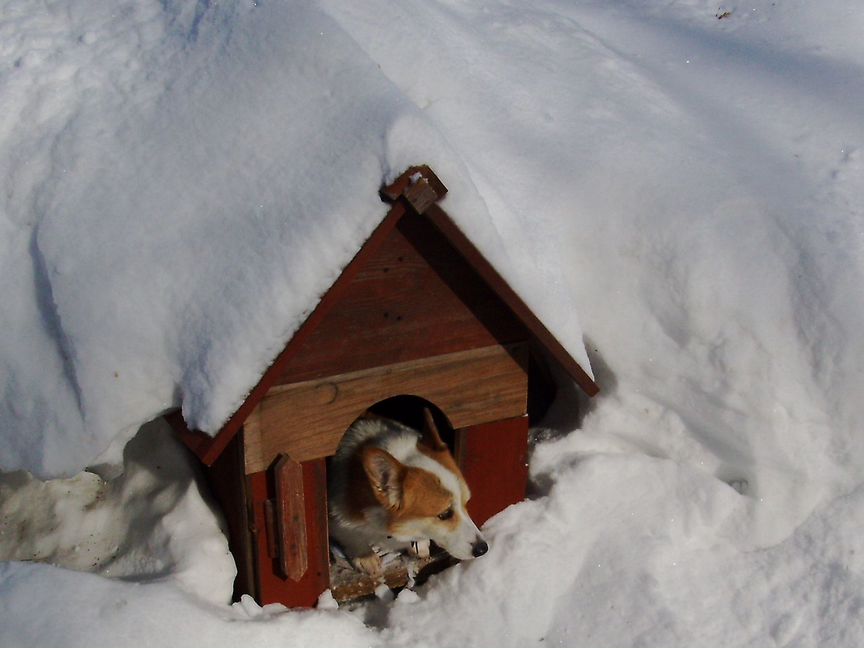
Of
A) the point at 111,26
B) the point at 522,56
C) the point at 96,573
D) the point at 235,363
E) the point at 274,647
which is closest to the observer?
the point at 235,363

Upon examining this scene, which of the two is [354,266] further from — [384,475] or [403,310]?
[384,475]

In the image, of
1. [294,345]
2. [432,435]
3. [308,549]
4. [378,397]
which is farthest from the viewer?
[432,435]

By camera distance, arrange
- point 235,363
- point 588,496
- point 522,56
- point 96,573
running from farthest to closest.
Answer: point 522,56, point 588,496, point 96,573, point 235,363

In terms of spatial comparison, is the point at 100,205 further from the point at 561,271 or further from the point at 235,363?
the point at 561,271

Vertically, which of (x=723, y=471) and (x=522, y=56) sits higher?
(x=522, y=56)

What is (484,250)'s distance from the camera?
297 centimetres

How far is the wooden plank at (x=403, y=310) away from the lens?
2885 mm

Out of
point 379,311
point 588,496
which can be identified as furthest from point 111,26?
point 588,496

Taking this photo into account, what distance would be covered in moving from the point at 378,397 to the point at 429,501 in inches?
18.7

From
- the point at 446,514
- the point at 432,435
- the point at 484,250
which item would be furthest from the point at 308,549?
the point at 484,250

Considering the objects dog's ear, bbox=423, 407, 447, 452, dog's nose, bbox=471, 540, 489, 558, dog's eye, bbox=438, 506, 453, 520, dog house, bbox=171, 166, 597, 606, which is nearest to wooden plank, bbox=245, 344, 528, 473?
dog house, bbox=171, 166, 597, 606

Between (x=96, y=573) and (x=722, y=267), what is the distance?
2.46 metres

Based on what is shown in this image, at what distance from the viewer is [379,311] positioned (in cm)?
294

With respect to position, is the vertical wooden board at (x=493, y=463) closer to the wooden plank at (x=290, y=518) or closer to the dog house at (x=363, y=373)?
the dog house at (x=363, y=373)
